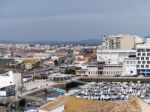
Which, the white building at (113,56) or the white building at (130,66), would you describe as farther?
the white building at (113,56)

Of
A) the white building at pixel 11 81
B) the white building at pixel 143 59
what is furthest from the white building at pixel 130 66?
the white building at pixel 11 81

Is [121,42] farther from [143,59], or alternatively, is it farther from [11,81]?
[11,81]

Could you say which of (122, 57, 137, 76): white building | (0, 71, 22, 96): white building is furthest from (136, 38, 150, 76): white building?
(0, 71, 22, 96): white building

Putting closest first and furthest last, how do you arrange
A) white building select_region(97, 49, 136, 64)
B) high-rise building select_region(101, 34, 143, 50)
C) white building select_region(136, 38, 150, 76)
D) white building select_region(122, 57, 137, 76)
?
white building select_region(136, 38, 150, 76) < white building select_region(122, 57, 137, 76) < white building select_region(97, 49, 136, 64) < high-rise building select_region(101, 34, 143, 50)

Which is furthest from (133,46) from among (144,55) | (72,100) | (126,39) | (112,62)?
(72,100)

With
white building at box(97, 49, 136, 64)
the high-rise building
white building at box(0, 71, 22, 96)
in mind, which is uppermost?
the high-rise building

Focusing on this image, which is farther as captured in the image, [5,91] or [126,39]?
[126,39]

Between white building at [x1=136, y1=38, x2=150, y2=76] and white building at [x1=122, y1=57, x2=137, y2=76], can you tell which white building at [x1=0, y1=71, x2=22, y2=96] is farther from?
white building at [x1=136, y1=38, x2=150, y2=76]

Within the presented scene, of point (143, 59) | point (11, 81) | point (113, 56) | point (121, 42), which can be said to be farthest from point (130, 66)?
point (11, 81)

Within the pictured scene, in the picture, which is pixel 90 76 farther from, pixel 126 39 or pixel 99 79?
pixel 126 39

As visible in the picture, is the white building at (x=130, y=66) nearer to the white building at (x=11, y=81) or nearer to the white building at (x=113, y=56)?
the white building at (x=113, y=56)

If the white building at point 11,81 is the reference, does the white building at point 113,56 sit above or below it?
above
